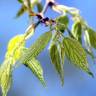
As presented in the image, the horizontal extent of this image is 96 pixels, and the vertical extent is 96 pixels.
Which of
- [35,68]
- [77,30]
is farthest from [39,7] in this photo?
[35,68]

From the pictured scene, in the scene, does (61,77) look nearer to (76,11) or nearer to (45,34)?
(45,34)

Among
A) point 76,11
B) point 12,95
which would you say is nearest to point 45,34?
point 76,11

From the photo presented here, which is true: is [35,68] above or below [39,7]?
below

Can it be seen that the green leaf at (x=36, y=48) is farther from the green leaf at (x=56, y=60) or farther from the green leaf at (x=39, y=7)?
the green leaf at (x=39, y=7)

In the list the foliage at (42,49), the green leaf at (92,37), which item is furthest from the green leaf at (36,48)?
the green leaf at (92,37)

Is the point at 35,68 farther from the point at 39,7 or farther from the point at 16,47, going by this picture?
the point at 39,7

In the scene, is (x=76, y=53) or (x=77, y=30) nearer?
(x=76, y=53)

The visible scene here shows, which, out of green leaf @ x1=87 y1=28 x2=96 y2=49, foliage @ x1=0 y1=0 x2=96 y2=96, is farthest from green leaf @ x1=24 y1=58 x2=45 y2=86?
green leaf @ x1=87 y1=28 x2=96 y2=49
